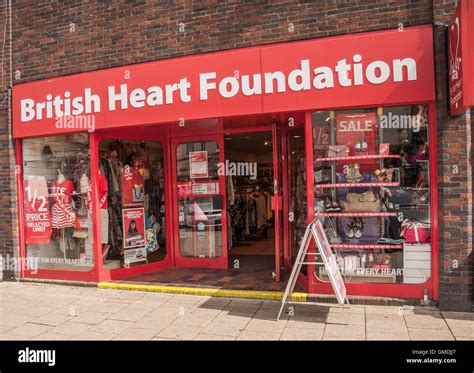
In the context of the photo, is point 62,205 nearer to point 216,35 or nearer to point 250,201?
point 216,35

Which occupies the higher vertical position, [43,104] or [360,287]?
[43,104]

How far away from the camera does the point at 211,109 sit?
614cm

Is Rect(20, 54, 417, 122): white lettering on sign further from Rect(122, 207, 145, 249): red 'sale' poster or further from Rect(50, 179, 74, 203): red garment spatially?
Rect(122, 207, 145, 249): red 'sale' poster

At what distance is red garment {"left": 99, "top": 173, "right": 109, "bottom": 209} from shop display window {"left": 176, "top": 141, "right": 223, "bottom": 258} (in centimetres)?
141

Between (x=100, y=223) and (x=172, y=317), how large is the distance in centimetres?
258

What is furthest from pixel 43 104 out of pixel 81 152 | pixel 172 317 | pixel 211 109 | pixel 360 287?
pixel 360 287

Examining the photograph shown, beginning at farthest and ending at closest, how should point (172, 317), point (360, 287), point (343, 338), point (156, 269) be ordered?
point (156, 269) → point (360, 287) → point (172, 317) → point (343, 338)

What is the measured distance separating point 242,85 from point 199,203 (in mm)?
2751

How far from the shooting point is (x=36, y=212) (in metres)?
7.55

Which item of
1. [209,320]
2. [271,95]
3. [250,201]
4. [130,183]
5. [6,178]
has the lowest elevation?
[209,320]

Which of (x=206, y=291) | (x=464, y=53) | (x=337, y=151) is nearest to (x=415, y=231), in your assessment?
(x=337, y=151)

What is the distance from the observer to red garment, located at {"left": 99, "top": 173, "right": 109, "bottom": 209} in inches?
280

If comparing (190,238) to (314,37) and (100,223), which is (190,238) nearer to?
(100,223)

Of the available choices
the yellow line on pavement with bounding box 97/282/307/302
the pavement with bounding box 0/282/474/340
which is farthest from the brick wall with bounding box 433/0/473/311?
the yellow line on pavement with bounding box 97/282/307/302
